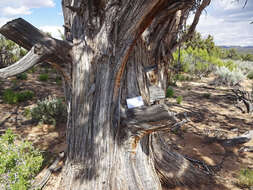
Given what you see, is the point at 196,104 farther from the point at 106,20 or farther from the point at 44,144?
the point at 106,20

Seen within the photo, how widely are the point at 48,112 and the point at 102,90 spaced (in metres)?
3.24

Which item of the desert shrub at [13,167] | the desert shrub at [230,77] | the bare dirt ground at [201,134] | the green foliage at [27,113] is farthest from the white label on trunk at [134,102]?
the desert shrub at [230,77]

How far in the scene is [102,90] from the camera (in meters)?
1.80

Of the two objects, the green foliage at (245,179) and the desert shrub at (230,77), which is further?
the desert shrub at (230,77)

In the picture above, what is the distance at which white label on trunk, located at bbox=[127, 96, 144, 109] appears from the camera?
6.35 feet

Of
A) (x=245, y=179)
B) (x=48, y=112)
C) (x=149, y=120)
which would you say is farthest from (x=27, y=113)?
(x=245, y=179)

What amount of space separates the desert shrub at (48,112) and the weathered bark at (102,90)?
2751 mm

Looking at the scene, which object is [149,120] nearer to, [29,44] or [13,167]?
[29,44]

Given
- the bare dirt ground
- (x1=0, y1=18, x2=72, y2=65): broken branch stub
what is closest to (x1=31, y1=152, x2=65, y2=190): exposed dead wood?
the bare dirt ground

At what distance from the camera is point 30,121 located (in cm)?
453

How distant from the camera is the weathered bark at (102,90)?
1.72m

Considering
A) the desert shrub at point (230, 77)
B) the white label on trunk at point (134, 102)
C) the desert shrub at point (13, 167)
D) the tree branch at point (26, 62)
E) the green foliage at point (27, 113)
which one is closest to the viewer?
the tree branch at point (26, 62)

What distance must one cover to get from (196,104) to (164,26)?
17.4 ft

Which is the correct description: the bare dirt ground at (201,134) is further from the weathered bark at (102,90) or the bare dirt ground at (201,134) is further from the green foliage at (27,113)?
the weathered bark at (102,90)
